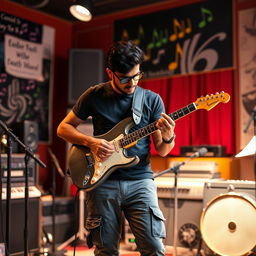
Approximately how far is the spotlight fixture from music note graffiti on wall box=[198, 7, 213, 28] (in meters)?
1.58

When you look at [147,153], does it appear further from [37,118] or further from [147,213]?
[37,118]

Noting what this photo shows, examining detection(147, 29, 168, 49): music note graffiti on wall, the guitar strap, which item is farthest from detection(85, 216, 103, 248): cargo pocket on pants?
detection(147, 29, 168, 49): music note graffiti on wall

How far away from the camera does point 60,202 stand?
16.1 ft

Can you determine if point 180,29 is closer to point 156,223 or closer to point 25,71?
point 25,71

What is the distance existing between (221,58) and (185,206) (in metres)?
1.79

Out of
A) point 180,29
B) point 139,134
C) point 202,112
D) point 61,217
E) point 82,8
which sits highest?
point 180,29

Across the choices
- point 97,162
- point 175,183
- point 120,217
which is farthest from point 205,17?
point 120,217

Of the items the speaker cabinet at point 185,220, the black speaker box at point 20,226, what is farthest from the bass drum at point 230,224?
the black speaker box at point 20,226

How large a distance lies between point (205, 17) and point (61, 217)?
9.51 feet

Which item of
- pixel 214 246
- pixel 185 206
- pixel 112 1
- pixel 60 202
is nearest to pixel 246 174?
pixel 185 206

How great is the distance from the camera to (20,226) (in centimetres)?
393

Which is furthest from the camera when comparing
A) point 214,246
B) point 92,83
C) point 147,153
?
point 92,83

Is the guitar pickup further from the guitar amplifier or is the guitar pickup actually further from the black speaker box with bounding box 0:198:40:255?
the guitar amplifier

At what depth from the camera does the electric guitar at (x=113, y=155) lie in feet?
6.56
